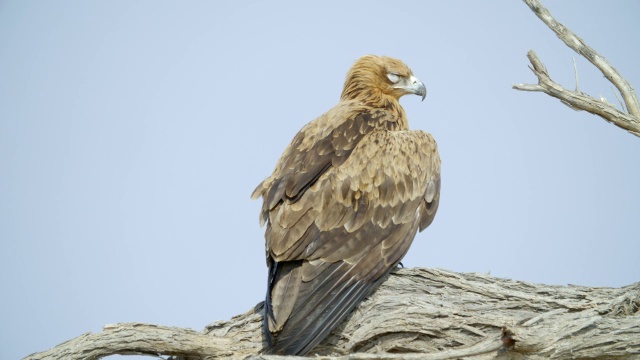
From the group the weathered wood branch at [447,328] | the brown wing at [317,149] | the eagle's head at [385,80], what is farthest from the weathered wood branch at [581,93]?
the weathered wood branch at [447,328]

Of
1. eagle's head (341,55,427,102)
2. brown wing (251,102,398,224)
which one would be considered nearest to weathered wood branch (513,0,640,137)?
brown wing (251,102,398,224)

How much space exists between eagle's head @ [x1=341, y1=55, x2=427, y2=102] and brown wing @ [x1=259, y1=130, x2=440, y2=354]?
4.07 ft

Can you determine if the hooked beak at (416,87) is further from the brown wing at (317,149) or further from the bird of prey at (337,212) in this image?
the brown wing at (317,149)

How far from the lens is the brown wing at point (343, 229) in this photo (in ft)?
21.4

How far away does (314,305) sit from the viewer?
6.55 metres

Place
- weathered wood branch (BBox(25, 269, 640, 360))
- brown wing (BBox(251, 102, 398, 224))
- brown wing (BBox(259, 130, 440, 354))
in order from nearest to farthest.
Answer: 1. weathered wood branch (BBox(25, 269, 640, 360))
2. brown wing (BBox(259, 130, 440, 354))
3. brown wing (BBox(251, 102, 398, 224))

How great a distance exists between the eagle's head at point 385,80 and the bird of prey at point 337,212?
74cm

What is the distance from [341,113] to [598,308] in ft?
10.7

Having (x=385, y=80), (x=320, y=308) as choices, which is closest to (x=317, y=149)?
(x=320, y=308)

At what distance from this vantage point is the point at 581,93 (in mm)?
7594

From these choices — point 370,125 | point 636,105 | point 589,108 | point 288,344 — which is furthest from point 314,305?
point 636,105

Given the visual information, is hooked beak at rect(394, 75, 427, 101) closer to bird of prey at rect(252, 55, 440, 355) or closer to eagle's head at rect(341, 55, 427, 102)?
eagle's head at rect(341, 55, 427, 102)

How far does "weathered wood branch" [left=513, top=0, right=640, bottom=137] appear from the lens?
24.6ft

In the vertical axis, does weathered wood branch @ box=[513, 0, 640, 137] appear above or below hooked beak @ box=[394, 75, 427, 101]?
below
